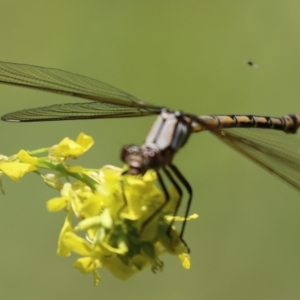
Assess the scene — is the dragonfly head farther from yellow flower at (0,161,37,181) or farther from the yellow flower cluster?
yellow flower at (0,161,37,181)

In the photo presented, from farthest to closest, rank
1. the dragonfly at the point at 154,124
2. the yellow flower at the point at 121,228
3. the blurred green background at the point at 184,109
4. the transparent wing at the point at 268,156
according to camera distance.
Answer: the blurred green background at the point at 184,109, the transparent wing at the point at 268,156, the dragonfly at the point at 154,124, the yellow flower at the point at 121,228

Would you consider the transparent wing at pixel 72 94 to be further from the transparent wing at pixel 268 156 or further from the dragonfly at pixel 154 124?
the transparent wing at pixel 268 156

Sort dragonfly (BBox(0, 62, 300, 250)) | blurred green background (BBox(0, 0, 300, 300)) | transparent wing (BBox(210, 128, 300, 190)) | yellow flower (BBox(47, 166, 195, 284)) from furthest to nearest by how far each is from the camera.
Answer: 1. blurred green background (BBox(0, 0, 300, 300))
2. transparent wing (BBox(210, 128, 300, 190))
3. dragonfly (BBox(0, 62, 300, 250))
4. yellow flower (BBox(47, 166, 195, 284))

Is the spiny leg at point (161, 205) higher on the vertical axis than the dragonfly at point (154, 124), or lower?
lower

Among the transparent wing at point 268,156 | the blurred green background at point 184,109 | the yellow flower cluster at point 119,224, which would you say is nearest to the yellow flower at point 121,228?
the yellow flower cluster at point 119,224

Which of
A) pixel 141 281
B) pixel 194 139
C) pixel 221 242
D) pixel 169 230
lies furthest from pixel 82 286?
pixel 169 230

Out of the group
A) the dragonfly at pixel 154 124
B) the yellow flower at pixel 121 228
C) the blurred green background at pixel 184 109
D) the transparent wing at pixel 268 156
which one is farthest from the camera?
the blurred green background at pixel 184 109

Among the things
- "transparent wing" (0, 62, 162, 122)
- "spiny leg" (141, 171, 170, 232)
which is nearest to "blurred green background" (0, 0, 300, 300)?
"transparent wing" (0, 62, 162, 122)
